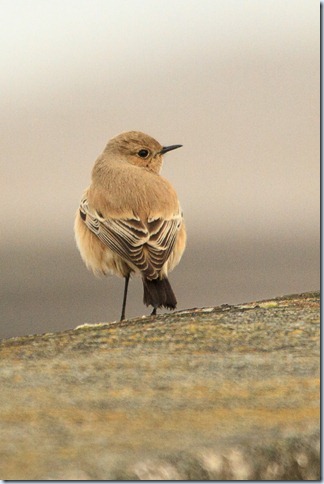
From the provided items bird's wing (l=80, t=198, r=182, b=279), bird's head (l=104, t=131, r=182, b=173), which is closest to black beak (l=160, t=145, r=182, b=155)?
bird's head (l=104, t=131, r=182, b=173)

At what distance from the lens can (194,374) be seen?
11.9 ft

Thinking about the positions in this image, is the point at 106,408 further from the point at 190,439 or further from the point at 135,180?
the point at 135,180

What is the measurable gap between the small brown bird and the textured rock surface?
→ 222 cm

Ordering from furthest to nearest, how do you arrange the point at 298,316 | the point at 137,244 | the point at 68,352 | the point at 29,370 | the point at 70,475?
the point at 137,244, the point at 298,316, the point at 68,352, the point at 29,370, the point at 70,475

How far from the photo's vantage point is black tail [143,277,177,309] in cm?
672

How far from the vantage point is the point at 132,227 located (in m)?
7.23

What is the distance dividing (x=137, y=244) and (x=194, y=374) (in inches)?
138

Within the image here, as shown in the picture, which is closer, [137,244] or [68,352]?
[68,352]

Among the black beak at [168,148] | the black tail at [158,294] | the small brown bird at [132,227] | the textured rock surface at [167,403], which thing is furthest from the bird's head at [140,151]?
the textured rock surface at [167,403]

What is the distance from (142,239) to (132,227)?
18cm

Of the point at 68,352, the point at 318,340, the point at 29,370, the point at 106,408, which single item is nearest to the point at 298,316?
the point at 318,340

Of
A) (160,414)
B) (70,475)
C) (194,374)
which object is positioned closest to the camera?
(70,475)

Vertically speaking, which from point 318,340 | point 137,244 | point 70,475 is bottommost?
point 70,475

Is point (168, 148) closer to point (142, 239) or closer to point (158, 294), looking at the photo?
point (142, 239)
